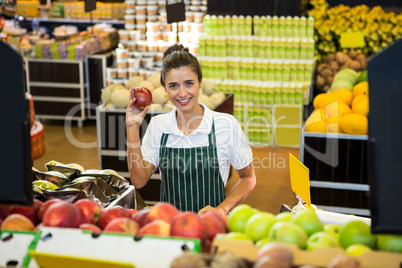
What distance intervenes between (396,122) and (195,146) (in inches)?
56.5

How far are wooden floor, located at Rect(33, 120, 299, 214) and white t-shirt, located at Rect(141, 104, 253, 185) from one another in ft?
7.61

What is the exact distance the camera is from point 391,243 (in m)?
1.47

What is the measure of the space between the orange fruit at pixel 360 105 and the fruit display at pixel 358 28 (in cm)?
425

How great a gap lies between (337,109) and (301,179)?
1.65m

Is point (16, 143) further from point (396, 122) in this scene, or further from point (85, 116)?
point (85, 116)

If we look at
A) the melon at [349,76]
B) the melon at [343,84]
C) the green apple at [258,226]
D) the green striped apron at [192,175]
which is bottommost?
the green striped apron at [192,175]

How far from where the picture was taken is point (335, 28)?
8.12 m

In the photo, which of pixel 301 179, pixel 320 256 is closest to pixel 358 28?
pixel 301 179

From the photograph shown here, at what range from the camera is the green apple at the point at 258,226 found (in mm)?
1522

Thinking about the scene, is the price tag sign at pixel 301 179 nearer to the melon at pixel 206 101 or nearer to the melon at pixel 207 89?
the melon at pixel 206 101

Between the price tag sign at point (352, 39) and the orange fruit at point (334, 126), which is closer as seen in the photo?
the orange fruit at point (334, 126)

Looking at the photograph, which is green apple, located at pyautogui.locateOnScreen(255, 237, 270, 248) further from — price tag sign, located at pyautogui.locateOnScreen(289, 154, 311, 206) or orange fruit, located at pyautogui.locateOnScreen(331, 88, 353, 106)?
orange fruit, located at pyautogui.locateOnScreen(331, 88, 353, 106)

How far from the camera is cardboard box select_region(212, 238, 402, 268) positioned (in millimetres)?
1323

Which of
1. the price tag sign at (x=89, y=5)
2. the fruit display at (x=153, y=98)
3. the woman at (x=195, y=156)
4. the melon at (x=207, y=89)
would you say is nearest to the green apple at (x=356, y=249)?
the woman at (x=195, y=156)
